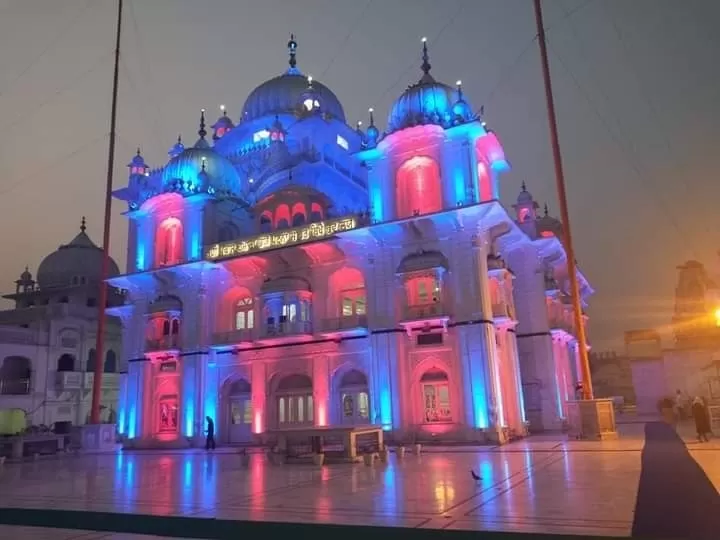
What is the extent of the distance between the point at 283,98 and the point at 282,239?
15.6m

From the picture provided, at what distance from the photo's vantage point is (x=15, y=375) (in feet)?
135

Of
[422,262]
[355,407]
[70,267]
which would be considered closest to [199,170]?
[422,262]

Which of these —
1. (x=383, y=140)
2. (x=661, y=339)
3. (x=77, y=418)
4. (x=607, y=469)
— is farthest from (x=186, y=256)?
(x=661, y=339)

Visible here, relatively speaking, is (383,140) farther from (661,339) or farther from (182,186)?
(661,339)

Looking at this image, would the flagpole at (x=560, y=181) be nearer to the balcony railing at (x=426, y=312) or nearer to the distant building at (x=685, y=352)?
the balcony railing at (x=426, y=312)

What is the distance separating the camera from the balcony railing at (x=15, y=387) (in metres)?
39.7

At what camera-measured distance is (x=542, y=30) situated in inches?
879

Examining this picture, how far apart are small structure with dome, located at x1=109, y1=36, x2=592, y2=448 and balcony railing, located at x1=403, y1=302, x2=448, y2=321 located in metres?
0.11

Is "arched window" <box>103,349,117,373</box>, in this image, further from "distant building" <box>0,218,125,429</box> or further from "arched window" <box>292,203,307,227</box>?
"arched window" <box>292,203,307,227</box>

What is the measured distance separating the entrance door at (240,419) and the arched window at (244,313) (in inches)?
145

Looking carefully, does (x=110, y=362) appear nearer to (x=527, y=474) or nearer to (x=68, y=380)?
(x=68, y=380)

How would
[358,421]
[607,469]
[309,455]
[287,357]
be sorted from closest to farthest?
[607,469], [309,455], [358,421], [287,357]

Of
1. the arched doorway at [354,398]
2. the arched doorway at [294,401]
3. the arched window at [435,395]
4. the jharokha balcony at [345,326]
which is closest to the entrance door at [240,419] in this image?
the arched doorway at [294,401]

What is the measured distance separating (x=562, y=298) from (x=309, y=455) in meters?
22.0
